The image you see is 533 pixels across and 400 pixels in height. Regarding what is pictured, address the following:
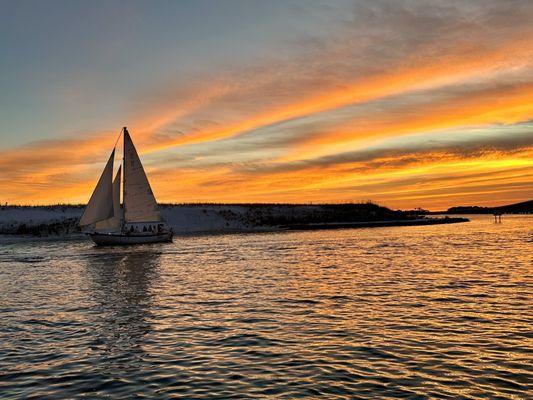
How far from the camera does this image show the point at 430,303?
22.2 m

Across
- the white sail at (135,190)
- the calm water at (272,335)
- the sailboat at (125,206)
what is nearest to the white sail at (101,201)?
the sailboat at (125,206)

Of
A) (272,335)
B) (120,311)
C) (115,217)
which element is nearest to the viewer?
(272,335)

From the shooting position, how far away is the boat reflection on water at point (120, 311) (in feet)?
50.0

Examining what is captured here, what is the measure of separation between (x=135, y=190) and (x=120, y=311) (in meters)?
54.3

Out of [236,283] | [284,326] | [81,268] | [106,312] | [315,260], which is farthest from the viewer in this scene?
[315,260]

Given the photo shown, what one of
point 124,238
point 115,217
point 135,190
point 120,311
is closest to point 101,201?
point 115,217

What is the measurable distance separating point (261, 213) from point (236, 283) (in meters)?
115

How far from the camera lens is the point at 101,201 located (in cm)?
7031

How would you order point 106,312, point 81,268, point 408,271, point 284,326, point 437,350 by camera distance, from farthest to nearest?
point 81,268
point 408,271
point 106,312
point 284,326
point 437,350

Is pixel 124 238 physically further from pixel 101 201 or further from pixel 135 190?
pixel 135 190

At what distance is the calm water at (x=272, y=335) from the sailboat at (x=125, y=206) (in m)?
Result: 37.1

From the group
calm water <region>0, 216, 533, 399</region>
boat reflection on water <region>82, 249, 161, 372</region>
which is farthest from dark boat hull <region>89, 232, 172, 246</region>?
calm water <region>0, 216, 533, 399</region>

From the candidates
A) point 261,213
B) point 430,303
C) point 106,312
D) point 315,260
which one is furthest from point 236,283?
point 261,213

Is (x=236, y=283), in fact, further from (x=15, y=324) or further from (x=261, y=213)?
(x=261, y=213)
